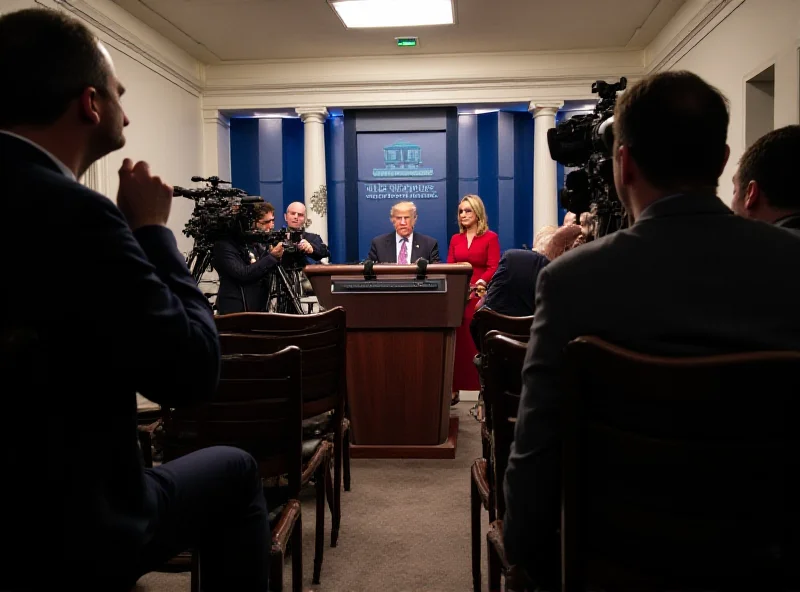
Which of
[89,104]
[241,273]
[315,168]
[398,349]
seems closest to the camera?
[89,104]

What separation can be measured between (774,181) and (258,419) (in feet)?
4.55

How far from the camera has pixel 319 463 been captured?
1989 mm

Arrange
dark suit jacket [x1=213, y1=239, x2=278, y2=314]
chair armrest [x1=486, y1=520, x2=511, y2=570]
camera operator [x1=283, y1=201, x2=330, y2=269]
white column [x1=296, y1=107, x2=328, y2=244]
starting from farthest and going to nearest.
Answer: white column [x1=296, y1=107, x2=328, y2=244] → camera operator [x1=283, y1=201, x2=330, y2=269] → dark suit jacket [x1=213, y1=239, x2=278, y2=314] → chair armrest [x1=486, y1=520, x2=511, y2=570]

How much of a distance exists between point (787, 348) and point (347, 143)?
7.32 m

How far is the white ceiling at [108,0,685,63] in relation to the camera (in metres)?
5.86

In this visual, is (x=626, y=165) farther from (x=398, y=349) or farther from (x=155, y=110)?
(x=155, y=110)

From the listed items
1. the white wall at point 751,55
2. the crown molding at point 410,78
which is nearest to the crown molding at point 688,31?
the white wall at point 751,55

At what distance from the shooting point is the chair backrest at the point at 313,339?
6.78ft

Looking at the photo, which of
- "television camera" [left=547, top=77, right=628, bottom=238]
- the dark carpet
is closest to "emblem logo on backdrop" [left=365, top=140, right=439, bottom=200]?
the dark carpet

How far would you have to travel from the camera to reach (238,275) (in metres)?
3.93

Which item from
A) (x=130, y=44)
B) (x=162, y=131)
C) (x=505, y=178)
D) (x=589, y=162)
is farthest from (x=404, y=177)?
(x=589, y=162)

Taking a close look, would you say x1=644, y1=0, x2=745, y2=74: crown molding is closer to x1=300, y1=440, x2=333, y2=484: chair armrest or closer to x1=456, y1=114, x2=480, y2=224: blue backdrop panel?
x1=456, y1=114, x2=480, y2=224: blue backdrop panel

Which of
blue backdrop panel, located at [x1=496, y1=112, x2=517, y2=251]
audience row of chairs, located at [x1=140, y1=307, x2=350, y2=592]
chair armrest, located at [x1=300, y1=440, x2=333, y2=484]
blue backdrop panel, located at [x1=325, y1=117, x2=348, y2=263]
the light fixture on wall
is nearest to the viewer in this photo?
audience row of chairs, located at [x1=140, y1=307, x2=350, y2=592]

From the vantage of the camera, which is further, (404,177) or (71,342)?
(404,177)
